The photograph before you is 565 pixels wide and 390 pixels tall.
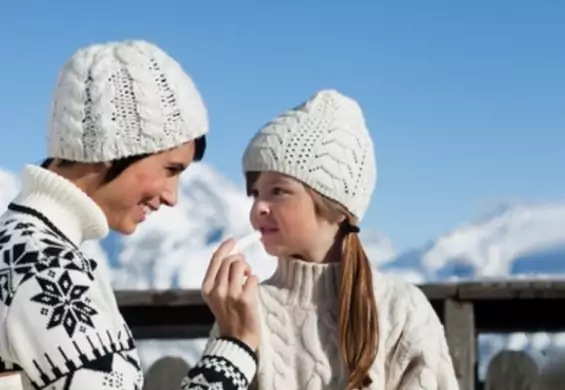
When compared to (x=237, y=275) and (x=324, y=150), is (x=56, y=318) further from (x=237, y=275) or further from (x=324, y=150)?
(x=324, y=150)

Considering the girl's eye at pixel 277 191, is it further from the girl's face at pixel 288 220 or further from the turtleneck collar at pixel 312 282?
the turtleneck collar at pixel 312 282

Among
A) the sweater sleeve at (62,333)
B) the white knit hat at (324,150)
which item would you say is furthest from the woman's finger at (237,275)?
the white knit hat at (324,150)

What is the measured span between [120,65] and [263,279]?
1632mm

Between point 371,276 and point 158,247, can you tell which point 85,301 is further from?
point 158,247

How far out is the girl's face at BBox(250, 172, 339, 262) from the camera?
3914 mm

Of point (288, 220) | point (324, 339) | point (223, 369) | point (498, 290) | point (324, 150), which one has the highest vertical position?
point (324, 150)

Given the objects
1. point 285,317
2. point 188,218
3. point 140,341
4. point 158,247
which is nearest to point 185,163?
point 285,317

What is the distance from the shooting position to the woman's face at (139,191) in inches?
98.9

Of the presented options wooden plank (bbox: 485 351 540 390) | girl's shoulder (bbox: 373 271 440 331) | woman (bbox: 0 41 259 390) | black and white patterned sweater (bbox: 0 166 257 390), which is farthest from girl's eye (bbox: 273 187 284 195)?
black and white patterned sweater (bbox: 0 166 257 390)

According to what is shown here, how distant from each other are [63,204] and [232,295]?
19.2 inches

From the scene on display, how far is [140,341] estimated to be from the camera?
5.06 metres

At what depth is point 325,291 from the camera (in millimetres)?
3979

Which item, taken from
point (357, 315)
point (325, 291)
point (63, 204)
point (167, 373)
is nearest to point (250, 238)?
point (325, 291)

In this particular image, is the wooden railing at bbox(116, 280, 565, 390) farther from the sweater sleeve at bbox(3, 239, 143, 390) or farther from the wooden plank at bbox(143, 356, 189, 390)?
the sweater sleeve at bbox(3, 239, 143, 390)
